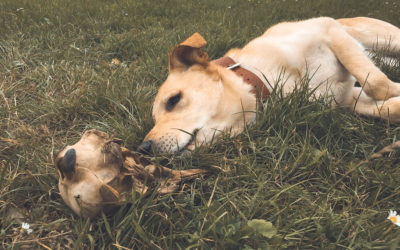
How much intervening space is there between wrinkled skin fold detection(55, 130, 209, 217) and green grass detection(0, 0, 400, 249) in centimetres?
8

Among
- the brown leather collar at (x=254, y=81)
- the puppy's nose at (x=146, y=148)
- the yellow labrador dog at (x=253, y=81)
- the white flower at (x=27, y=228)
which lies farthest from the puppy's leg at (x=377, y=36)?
the white flower at (x=27, y=228)

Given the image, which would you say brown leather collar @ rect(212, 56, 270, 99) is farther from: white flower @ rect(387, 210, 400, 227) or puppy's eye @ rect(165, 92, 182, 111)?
white flower @ rect(387, 210, 400, 227)

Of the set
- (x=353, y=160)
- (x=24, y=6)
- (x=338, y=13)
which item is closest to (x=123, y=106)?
(x=353, y=160)

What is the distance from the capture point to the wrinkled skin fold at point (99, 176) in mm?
1331

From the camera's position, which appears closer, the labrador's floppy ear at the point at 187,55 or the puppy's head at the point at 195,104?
the puppy's head at the point at 195,104

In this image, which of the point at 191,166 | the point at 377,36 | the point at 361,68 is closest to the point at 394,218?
the point at 191,166

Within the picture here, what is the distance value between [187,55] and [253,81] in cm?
59

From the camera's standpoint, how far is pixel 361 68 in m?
2.43

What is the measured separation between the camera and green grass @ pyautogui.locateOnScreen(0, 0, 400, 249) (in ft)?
4.43

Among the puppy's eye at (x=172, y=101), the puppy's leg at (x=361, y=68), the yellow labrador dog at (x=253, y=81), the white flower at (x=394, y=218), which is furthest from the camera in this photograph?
the puppy's leg at (x=361, y=68)

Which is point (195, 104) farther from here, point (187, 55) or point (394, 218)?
point (394, 218)

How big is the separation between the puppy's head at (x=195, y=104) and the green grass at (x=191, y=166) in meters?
0.13

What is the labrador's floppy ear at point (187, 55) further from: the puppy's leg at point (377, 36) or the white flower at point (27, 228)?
the puppy's leg at point (377, 36)

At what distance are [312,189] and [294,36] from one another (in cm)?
170
